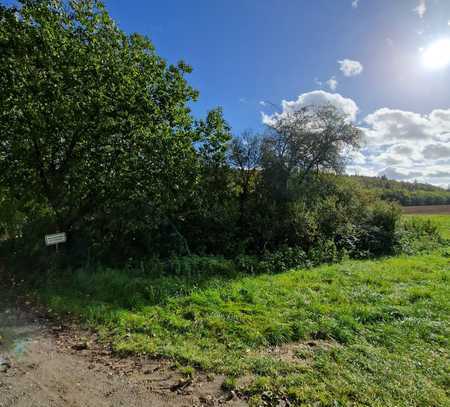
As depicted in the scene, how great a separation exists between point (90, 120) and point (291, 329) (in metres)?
7.05

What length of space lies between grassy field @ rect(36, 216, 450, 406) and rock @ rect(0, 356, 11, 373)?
1.24 meters

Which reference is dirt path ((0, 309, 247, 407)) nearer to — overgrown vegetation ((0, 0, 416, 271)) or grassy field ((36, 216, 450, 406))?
grassy field ((36, 216, 450, 406))

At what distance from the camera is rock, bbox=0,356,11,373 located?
3481 millimetres

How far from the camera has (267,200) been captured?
12.0 metres

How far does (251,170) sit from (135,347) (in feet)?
30.9

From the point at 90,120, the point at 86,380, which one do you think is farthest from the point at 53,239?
the point at 86,380

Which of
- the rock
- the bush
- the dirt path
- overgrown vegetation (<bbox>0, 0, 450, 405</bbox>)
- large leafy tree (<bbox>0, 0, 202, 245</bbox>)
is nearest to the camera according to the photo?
the dirt path

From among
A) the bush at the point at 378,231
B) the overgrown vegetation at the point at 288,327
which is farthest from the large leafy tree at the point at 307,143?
the overgrown vegetation at the point at 288,327

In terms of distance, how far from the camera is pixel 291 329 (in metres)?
4.72

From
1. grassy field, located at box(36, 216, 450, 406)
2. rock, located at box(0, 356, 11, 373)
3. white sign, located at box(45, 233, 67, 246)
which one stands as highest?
white sign, located at box(45, 233, 67, 246)

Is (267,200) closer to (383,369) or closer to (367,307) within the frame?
(367,307)

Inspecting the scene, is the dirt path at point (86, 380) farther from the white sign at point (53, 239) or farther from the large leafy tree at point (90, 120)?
the large leafy tree at point (90, 120)

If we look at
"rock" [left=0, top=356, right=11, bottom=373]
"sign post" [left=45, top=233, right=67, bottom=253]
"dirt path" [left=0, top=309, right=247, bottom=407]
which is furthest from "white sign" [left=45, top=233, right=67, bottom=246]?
"rock" [left=0, top=356, right=11, bottom=373]

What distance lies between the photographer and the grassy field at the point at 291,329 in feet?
10.9
